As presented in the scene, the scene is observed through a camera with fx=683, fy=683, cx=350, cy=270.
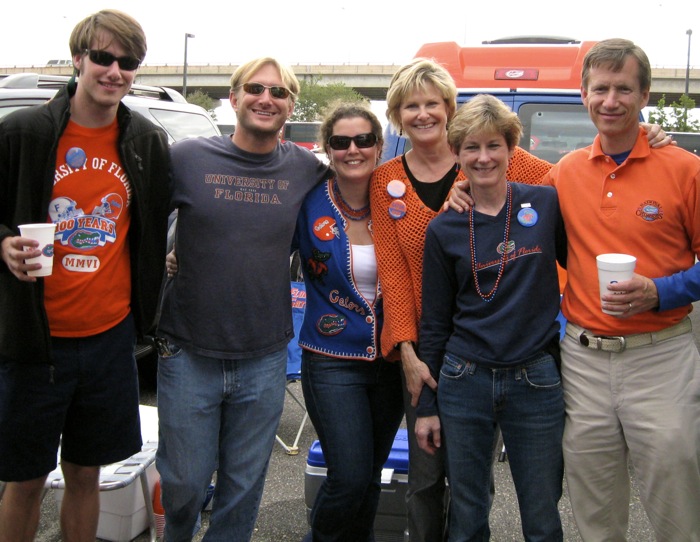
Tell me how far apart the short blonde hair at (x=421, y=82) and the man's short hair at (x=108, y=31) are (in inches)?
39.1

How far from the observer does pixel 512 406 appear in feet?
7.84

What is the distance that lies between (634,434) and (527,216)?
0.83 meters

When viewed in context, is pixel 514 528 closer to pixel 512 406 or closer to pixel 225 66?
pixel 512 406

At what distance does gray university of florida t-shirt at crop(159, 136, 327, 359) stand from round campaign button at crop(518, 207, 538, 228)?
881 millimetres

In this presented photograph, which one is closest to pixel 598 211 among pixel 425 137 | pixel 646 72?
pixel 646 72

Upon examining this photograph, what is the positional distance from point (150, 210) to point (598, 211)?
1642 mm

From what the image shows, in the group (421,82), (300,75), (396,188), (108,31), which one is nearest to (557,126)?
(421,82)

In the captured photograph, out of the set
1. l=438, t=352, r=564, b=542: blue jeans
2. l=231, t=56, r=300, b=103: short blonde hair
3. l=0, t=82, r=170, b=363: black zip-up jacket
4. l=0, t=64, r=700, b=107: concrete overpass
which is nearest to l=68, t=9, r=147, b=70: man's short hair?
l=0, t=82, r=170, b=363: black zip-up jacket

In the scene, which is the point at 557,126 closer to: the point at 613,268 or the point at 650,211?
the point at 650,211

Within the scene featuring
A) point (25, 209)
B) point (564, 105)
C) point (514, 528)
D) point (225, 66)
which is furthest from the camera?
point (225, 66)

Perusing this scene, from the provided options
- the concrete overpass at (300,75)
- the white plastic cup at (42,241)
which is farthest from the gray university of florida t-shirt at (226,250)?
the concrete overpass at (300,75)

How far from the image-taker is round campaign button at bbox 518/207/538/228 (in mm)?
2416

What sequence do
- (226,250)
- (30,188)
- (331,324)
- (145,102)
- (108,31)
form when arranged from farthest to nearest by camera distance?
(145,102) → (331,324) → (226,250) → (108,31) → (30,188)

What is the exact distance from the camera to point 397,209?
2.66 m
